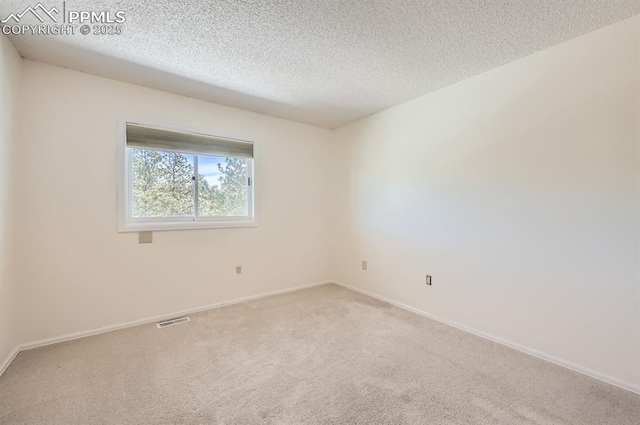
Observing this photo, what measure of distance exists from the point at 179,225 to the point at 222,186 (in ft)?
2.28

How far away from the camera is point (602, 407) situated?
1.62 m

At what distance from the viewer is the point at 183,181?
3074 millimetres

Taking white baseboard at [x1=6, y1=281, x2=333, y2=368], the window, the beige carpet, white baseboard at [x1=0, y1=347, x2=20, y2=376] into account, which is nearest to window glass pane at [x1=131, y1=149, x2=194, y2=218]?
the window

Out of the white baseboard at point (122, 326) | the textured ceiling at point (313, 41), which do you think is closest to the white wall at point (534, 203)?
the textured ceiling at point (313, 41)

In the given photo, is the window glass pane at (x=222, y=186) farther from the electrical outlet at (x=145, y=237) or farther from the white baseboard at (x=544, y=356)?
the white baseboard at (x=544, y=356)

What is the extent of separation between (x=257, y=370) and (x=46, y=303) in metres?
1.97

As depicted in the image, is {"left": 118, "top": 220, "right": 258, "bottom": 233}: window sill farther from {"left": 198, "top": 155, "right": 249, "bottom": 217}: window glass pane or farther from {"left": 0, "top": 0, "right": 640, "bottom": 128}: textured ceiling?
{"left": 0, "top": 0, "right": 640, "bottom": 128}: textured ceiling

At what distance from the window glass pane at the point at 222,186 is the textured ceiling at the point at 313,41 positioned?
83 cm

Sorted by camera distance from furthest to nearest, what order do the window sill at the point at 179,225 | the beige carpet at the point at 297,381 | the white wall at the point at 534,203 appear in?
the window sill at the point at 179,225 < the white wall at the point at 534,203 < the beige carpet at the point at 297,381

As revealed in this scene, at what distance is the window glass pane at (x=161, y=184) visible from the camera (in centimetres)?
281

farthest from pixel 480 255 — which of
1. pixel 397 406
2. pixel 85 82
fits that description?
pixel 85 82

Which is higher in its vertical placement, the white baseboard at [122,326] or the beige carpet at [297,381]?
the white baseboard at [122,326]

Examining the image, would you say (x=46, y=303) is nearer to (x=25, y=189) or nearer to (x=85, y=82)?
(x=25, y=189)

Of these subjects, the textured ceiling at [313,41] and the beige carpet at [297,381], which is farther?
the textured ceiling at [313,41]
